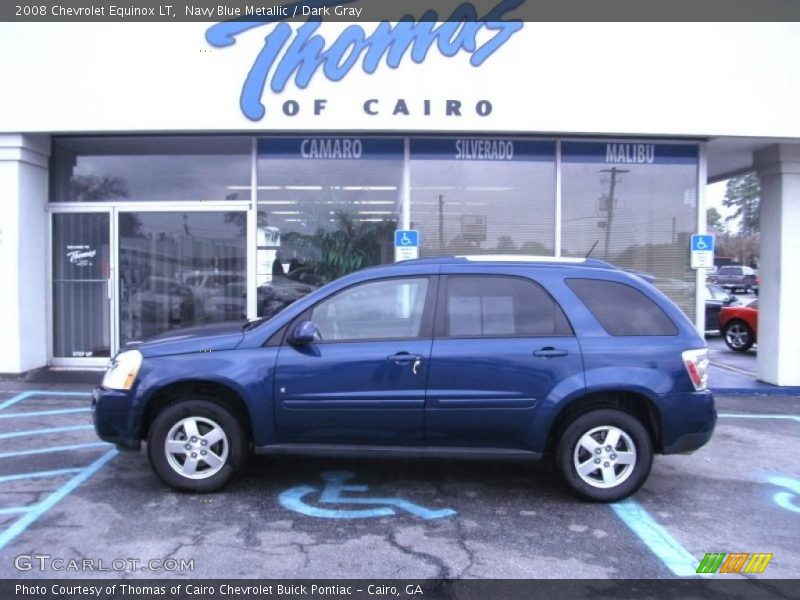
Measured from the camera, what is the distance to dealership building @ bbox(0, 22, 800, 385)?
341 inches

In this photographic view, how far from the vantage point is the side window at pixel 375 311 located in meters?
4.86

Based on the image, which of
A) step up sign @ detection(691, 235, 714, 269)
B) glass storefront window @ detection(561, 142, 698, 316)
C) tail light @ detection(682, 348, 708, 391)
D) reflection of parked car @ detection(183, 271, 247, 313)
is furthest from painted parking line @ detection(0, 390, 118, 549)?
step up sign @ detection(691, 235, 714, 269)

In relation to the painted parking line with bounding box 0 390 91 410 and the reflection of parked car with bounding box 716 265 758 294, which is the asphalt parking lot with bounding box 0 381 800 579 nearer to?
the painted parking line with bounding box 0 390 91 410

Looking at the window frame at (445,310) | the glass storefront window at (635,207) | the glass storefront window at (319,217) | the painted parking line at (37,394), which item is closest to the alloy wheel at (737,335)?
the glass storefront window at (635,207)

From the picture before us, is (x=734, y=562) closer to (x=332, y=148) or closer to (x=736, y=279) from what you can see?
(x=332, y=148)

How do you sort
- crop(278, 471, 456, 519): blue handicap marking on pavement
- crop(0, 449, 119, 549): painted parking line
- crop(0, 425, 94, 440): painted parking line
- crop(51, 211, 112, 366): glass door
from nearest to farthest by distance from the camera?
crop(0, 449, 119, 549): painted parking line < crop(278, 471, 456, 519): blue handicap marking on pavement < crop(0, 425, 94, 440): painted parking line < crop(51, 211, 112, 366): glass door

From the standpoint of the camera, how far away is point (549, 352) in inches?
Answer: 186

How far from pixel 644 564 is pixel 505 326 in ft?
6.05

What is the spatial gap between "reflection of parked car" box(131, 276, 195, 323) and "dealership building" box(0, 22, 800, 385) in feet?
0.10

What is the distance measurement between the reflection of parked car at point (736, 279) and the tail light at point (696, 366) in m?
38.3

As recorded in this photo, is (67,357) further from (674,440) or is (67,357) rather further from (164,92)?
(674,440)

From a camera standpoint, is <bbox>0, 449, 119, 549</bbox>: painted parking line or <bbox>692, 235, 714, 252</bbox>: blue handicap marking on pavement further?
<bbox>692, 235, 714, 252</bbox>: blue handicap marking on pavement

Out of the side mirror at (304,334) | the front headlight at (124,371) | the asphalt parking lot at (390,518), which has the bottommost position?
the asphalt parking lot at (390,518)

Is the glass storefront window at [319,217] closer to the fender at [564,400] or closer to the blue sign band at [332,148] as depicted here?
the blue sign band at [332,148]
